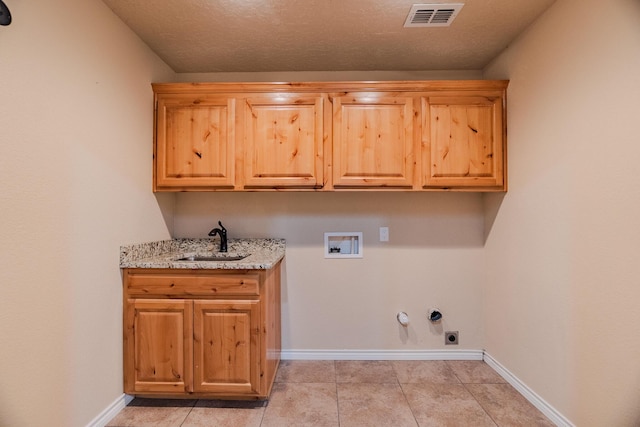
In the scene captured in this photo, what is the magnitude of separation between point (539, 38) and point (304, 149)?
1.68m

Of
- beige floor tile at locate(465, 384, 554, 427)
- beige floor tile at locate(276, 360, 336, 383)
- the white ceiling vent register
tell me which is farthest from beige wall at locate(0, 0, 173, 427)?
beige floor tile at locate(465, 384, 554, 427)

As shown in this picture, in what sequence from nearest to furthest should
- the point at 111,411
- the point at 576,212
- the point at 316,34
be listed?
the point at 576,212
the point at 111,411
the point at 316,34

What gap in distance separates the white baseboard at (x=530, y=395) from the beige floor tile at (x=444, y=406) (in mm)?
348

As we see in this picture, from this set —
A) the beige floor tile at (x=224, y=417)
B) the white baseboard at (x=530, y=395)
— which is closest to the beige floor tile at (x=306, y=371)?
the beige floor tile at (x=224, y=417)

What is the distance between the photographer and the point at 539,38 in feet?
6.29

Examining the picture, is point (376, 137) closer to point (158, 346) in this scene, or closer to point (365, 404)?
point (365, 404)

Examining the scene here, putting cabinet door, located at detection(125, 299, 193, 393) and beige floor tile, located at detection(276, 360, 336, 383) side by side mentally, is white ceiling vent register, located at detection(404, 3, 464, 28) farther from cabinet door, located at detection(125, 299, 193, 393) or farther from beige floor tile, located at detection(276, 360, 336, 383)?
beige floor tile, located at detection(276, 360, 336, 383)

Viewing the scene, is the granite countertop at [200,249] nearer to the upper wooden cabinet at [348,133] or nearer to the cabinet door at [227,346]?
the cabinet door at [227,346]

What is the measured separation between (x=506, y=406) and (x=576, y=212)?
1.31 meters

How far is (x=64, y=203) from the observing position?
1.53 metres

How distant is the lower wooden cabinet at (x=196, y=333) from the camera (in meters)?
1.94

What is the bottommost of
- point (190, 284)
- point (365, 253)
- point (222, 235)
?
point (190, 284)

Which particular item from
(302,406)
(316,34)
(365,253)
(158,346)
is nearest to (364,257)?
(365,253)

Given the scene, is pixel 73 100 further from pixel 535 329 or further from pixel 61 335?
pixel 535 329
